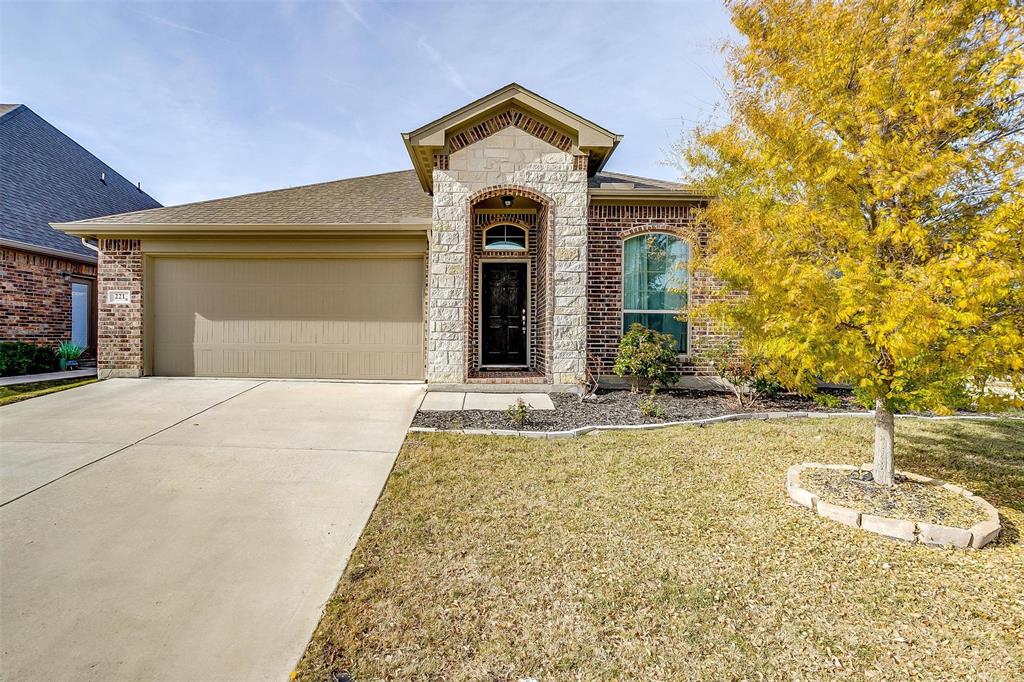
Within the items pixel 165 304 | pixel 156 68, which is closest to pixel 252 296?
pixel 165 304

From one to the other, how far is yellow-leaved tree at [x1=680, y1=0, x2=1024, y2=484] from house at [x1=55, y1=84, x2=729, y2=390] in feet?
13.8

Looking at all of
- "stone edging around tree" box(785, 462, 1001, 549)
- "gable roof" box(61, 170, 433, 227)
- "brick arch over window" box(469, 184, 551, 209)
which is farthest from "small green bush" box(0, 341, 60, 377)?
"stone edging around tree" box(785, 462, 1001, 549)

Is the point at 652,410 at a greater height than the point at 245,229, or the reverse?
the point at 245,229

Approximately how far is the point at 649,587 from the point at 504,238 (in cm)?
804

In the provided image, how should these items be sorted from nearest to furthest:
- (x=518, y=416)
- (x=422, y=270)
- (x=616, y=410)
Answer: (x=518, y=416) → (x=616, y=410) → (x=422, y=270)

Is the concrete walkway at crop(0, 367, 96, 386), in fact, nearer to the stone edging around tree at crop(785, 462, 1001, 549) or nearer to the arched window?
the arched window

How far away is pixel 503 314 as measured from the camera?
990cm

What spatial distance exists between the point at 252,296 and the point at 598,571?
8625 mm

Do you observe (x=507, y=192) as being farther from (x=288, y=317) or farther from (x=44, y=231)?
(x=44, y=231)

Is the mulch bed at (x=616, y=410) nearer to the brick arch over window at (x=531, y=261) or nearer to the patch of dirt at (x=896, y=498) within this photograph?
the brick arch over window at (x=531, y=261)

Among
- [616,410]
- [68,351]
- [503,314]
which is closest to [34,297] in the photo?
[68,351]

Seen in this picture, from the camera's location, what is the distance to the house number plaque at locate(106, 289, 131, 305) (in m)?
8.73

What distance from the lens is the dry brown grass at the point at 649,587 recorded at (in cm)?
209

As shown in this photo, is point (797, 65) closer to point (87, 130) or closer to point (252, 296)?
point (252, 296)
